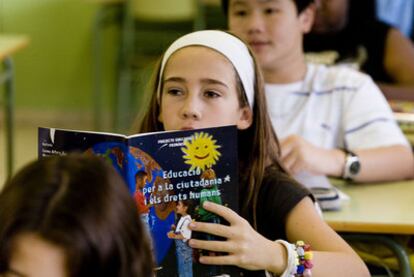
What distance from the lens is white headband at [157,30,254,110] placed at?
5.31ft

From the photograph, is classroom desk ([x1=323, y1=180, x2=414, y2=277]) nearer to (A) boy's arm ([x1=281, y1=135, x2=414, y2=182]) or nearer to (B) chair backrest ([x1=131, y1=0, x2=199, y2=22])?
(A) boy's arm ([x1=281, y1=135, x2=414, y2=182])

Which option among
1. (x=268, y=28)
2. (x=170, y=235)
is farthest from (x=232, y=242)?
(x=268, y=28)

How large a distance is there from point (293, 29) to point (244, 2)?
0.61 ft

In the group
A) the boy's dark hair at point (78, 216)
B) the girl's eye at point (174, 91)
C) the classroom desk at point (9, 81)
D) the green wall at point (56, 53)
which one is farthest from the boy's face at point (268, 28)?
the green wall at point (56, 53)

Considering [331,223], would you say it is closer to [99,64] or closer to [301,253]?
[301,253]

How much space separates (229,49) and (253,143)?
0.68 ft

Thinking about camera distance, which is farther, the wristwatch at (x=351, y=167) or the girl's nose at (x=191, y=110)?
the wristwatch at (x=351, y=167)

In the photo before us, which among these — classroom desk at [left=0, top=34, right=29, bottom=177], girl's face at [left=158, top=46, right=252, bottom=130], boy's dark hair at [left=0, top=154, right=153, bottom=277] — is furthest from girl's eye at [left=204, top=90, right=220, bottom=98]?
classroom desk at [left=0, top=34, right=29, bottom=177]

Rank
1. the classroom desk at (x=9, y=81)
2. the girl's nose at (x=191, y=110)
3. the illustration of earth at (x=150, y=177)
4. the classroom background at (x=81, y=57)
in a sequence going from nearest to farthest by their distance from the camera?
the illustration of earth at (x=150, y=177), the girl's nose at (x=191, y=110), the classroom desk at (x=9, y=81), the classroom background at (x=81, y=57)

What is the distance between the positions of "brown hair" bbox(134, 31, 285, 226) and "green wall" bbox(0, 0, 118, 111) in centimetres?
385

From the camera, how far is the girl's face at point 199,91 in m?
1.57

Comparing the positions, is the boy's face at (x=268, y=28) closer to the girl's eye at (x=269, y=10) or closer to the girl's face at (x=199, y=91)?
the girl's eye at (x=269, y=10)

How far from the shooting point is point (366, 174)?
6.97 feet

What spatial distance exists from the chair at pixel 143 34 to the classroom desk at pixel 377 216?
115 inches
